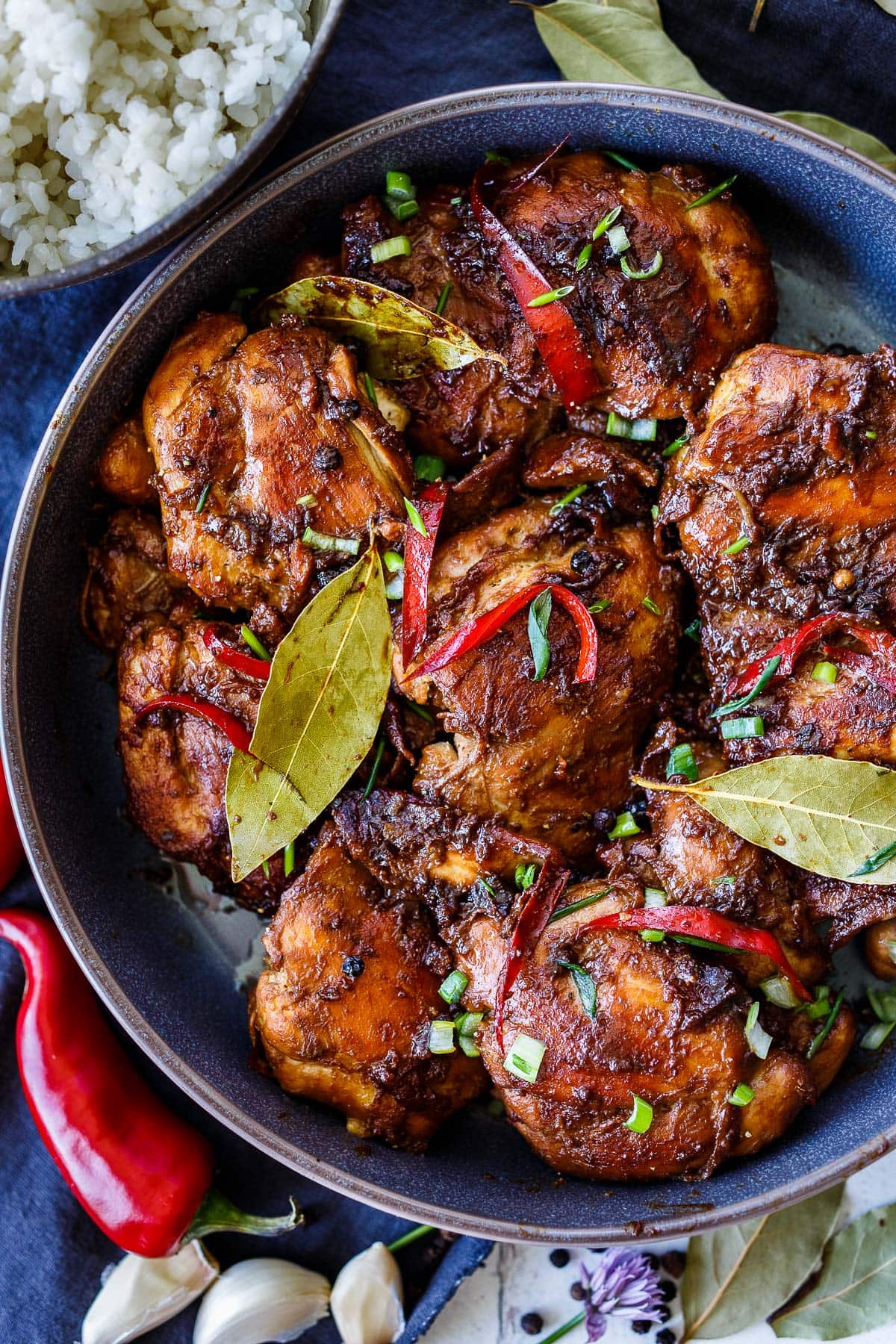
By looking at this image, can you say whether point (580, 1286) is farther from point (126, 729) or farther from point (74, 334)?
point (74, 334)

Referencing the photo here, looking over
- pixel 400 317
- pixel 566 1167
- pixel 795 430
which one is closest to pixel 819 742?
pixel 795 430

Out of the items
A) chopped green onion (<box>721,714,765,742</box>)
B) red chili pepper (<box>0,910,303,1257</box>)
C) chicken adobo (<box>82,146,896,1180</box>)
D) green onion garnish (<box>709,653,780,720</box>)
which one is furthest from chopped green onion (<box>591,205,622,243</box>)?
red chili pepper (<box>0,910,303,1257</box>)

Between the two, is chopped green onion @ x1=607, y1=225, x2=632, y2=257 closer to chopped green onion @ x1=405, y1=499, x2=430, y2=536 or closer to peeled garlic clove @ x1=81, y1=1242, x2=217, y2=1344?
chopped green onion @ x1=405, y1=499, x2=430, y2=536

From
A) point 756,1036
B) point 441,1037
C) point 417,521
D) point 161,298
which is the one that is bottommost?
point 441,1037

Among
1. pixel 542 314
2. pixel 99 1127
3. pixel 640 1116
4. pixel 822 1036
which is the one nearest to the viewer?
pixel 640 1116

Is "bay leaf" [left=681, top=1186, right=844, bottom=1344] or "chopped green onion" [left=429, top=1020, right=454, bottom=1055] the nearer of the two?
"chopped green onion" [left=429, top=1020, right=454, bottom=1055]

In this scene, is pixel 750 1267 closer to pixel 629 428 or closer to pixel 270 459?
pixel 629 428

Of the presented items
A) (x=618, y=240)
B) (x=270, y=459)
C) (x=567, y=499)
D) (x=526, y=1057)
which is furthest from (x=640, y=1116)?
(x=618, y=240)
